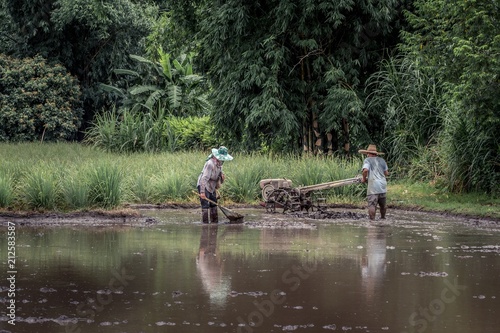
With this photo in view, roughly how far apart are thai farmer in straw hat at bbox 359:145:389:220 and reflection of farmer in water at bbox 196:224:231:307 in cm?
483

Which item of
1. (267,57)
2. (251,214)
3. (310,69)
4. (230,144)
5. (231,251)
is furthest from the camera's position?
(230,144)

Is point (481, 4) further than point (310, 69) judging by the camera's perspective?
No

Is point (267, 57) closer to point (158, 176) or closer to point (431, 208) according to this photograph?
point (158, 176)

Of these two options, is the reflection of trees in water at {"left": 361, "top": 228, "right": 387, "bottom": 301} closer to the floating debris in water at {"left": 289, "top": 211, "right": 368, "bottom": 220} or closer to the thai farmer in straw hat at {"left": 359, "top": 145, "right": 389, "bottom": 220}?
the thai farmer in straw hat at {"left": 359, "top": 145, "right": 389, "bottom": 220}

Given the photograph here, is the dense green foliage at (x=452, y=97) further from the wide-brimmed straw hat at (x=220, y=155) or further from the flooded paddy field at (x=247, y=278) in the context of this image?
the wide-brimmed straw hat at (x=220, y=155)

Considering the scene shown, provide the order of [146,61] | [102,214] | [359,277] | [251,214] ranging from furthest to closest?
[146,61]
[251,214]
[102,214]
[359,277]

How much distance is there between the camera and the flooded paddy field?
9844 mm

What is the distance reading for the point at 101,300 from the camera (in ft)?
35.3

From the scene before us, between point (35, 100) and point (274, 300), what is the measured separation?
34346 mm

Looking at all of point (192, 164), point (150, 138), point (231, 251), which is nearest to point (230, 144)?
point (150, 138)

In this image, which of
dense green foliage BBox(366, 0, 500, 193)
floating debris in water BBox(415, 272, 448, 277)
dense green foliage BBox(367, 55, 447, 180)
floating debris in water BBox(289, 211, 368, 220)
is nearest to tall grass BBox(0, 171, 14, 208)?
floating debris in water BBox(289, 211, 368, 220)

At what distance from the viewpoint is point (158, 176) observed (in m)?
26.0

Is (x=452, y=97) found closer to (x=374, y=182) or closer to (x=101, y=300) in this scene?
(x=374, y=182)

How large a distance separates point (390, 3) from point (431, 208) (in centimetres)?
972
